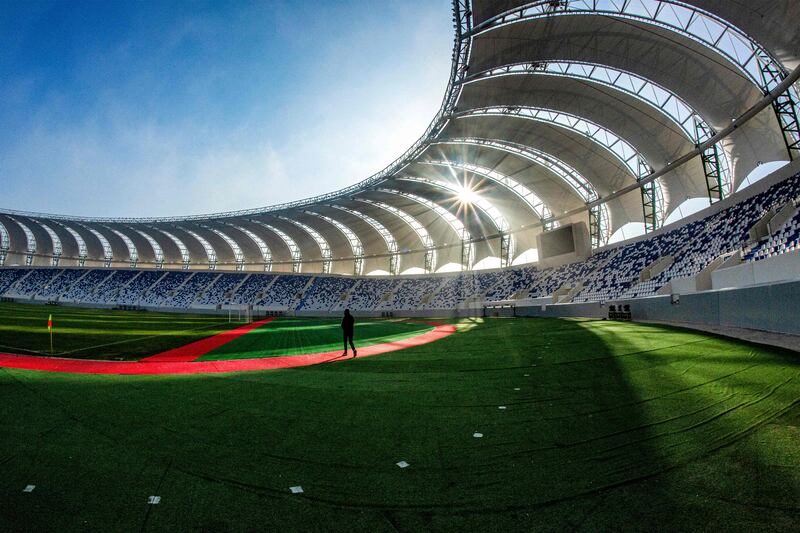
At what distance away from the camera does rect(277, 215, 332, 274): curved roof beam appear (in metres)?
52.5

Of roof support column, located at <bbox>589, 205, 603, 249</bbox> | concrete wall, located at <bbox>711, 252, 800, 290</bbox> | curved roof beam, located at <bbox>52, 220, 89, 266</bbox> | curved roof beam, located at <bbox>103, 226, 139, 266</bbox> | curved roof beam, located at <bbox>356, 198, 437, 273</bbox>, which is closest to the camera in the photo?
concrete wall, located at <bbox>711, 252, 800, 290</bbox>

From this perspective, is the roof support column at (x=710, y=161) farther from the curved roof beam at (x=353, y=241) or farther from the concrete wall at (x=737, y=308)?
the curved roof beam at (x=353, y=241)

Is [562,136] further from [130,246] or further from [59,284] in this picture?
[59,284]

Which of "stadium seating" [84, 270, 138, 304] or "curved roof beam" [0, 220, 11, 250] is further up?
"curved roof beam" [0, 220, 11, 250]

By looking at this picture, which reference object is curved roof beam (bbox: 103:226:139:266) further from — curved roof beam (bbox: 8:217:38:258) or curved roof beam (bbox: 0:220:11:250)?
curved roof beam (bbox: 0:220:11:250)

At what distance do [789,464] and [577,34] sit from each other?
25032 mm

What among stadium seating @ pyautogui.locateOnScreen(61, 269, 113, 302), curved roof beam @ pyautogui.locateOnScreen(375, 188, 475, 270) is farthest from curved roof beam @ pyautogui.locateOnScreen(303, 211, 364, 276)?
stadium seating @ pyautogui.locateOnScreen(61, 269, 113, 302)

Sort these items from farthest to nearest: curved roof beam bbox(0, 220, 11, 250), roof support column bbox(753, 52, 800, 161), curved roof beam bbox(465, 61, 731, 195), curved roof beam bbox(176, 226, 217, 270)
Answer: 1. curved roof beam bbox(0, 220, 11, 250)
2. curved roof beam bbox(176, 226, 217, 270)
3. curved roof beam bbox(465, 61, 731, 195)
4. roof support column bbox(753, 52, 800, 161)

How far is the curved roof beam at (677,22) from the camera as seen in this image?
19.2 meters

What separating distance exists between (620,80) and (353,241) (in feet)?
133

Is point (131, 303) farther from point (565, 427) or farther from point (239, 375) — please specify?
point (565, 427)

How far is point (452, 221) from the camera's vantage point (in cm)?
5094

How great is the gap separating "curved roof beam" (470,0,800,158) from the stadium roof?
3.4 inches

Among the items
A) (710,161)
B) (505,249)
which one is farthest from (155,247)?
(710,161)
